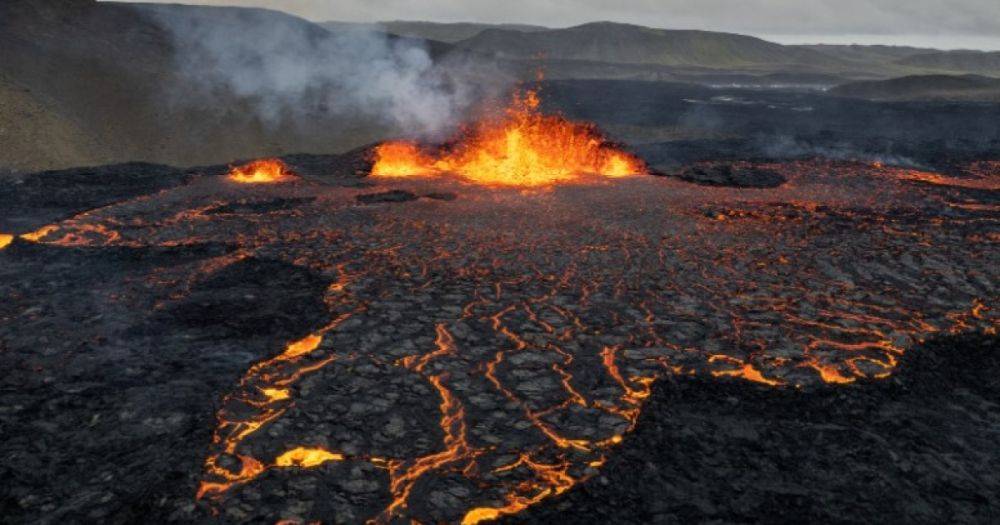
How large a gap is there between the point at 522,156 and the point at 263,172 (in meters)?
7.83

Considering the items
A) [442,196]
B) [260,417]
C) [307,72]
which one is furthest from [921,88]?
[260,417]

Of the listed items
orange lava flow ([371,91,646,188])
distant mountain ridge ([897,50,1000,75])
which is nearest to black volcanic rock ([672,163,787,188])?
orange lava flow ([371,91,646,188])

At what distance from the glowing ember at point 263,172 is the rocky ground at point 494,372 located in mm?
5162

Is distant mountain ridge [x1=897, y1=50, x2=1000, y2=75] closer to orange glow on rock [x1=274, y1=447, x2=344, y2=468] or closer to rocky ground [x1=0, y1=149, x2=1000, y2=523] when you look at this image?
rocky ground [x1=0, y1=149, x2=1000, y2=523]

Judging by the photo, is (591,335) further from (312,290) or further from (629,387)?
(312,290)

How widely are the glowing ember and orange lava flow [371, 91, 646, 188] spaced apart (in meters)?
2.58

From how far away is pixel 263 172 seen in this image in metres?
16.5

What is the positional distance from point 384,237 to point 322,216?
231cm

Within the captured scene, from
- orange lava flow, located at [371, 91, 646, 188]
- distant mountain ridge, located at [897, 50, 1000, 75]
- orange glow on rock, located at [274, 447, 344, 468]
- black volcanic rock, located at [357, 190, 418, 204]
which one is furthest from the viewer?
Result: distant mountain ridge, located at [897, 50, 1000, 75]

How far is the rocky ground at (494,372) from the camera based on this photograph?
155 inches

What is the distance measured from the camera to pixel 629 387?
5289 mm

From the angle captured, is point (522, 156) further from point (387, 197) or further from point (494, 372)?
point (494, 372)

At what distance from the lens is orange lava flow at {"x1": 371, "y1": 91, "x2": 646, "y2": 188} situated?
1706 centimetres

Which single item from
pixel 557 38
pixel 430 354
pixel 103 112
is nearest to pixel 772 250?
pixel 430 354
